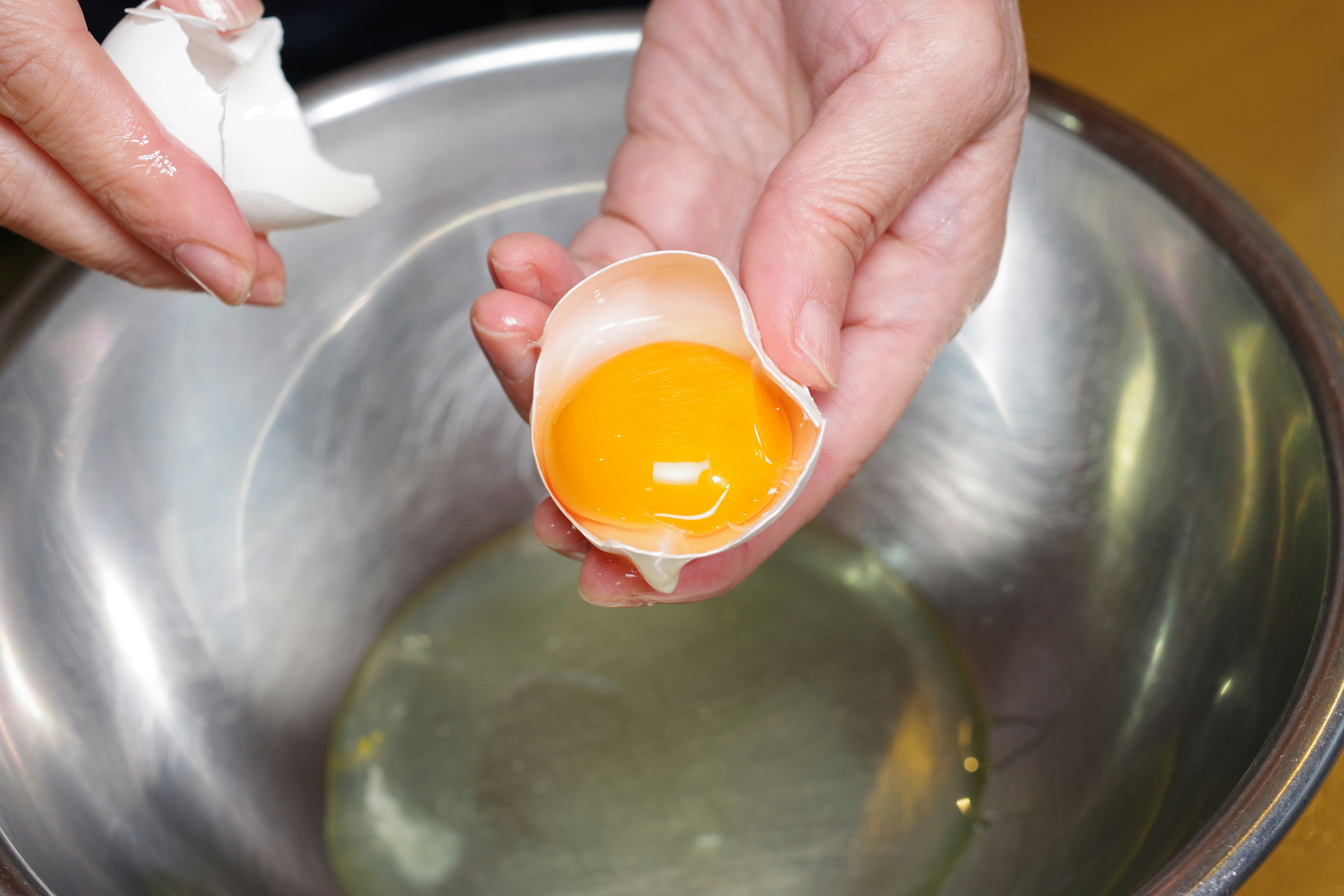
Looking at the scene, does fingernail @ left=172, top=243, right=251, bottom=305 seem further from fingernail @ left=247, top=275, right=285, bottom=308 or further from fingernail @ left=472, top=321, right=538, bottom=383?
fingernail @ left=472, top=321, right=538, bottom=383

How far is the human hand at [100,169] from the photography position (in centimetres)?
65

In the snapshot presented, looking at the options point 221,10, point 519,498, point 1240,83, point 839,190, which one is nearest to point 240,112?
point 221,10

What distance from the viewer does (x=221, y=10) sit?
756 mm

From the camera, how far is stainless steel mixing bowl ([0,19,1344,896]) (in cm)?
78

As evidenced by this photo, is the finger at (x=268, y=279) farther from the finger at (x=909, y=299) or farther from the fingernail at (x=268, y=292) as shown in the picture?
the finger at (x=909, y=299)

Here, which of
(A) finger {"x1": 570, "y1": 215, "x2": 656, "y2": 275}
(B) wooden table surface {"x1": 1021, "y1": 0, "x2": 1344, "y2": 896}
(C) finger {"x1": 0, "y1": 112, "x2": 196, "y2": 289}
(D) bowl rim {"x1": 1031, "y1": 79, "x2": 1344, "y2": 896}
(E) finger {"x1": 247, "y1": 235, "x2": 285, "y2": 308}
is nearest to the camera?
(D) bowl rim {"x1": 1031, "y1": 79, "x2": 1344, "y2": 896}

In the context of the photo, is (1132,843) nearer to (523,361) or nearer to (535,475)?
(523,361)

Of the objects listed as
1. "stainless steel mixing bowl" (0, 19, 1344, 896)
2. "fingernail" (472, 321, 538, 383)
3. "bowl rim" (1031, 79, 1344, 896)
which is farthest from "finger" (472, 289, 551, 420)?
"bowl rim" (1031, 79, 1344, 896)

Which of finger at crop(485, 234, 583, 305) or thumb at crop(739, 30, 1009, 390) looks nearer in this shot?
thumb at crop(739, 30, 1009, 390)

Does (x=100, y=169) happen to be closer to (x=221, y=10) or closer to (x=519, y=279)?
(x=221, y=10)

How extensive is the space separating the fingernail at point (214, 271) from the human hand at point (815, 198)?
0.18 meters

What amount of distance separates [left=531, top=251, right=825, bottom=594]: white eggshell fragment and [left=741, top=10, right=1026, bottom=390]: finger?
0.03 meters

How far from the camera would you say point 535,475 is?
4.00 ft

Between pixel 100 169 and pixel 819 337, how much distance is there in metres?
0.52
